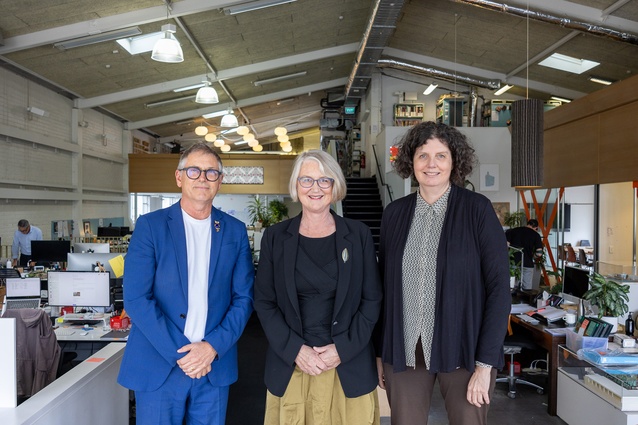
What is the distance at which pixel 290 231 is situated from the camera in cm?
218

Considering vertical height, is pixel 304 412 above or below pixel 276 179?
below

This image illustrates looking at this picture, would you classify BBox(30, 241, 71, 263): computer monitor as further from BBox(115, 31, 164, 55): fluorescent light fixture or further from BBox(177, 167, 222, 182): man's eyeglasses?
BBox(177, 167, 222, 182): man's eyeglasses

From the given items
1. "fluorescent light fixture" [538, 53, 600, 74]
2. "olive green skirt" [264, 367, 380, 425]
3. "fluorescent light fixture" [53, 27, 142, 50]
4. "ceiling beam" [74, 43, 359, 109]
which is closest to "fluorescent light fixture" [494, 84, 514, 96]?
"fluorescent light fixture" [538, 53, 600, 74]

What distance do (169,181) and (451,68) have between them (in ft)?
31.4

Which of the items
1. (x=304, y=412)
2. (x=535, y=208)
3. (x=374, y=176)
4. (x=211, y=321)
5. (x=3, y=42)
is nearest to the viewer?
(x=304, y=412)

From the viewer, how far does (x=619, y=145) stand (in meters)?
7.61

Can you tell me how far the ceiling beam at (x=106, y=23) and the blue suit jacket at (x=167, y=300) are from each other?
635 centimetres

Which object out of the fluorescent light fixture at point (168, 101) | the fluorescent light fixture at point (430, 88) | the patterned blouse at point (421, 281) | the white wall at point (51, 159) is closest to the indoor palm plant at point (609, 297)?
the patterned blouse at point (421, 281)

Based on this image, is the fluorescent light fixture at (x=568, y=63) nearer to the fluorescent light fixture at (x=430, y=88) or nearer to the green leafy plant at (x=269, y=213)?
the fluorescent light fixture at (x=430, y=88)

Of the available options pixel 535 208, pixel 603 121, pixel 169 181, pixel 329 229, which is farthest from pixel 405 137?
pixel 169 181

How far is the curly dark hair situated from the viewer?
217cm

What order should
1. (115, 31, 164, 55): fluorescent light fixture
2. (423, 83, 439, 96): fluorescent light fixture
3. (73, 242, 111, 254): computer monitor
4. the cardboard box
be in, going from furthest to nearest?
(423, 83, 439, 96): fluorescent light fixture < (115, 31, 164, 55): fluorescent light fixture < (73, 242, 111, 254): computer monitor < the cardboard box

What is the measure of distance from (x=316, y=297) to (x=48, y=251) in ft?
23.8

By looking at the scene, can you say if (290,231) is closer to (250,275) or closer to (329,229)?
(329,229)
